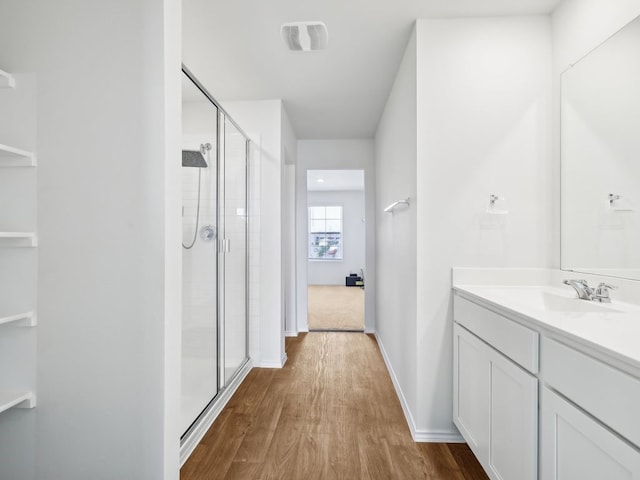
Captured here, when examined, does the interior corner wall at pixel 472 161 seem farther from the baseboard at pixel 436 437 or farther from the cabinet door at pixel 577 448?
the cabinet door at pixel 577 448

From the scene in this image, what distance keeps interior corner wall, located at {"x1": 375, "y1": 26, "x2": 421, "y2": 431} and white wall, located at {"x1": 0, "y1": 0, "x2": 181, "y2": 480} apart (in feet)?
4.48

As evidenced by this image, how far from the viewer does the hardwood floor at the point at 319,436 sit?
5.63 feet

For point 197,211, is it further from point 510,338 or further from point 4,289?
point 510,338

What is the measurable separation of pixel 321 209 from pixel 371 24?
6.85 meters

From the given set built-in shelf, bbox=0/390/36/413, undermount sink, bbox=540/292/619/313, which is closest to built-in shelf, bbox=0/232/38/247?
built-in shelf, bbox=0/390/36/413

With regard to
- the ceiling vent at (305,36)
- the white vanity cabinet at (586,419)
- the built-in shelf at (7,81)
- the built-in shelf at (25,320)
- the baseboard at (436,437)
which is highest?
the ceiling vent at (305,36)

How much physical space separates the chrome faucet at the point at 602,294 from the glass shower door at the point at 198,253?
2153mm

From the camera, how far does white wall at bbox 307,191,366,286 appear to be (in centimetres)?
884

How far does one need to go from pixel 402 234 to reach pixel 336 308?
12.1ft

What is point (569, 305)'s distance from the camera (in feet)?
4.96

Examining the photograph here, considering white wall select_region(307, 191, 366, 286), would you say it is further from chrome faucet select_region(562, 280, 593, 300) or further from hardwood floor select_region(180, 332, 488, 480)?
chrome faucet select_region(562, 280, 593, 300)

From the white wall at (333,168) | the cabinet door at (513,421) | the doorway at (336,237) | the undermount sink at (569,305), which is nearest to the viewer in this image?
the cabinet door at (513,421)

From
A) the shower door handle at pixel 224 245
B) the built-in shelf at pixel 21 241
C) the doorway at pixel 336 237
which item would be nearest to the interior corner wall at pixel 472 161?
the shower door handle at pixel 224 245

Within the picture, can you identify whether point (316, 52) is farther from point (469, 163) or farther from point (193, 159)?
point (469, 163)
